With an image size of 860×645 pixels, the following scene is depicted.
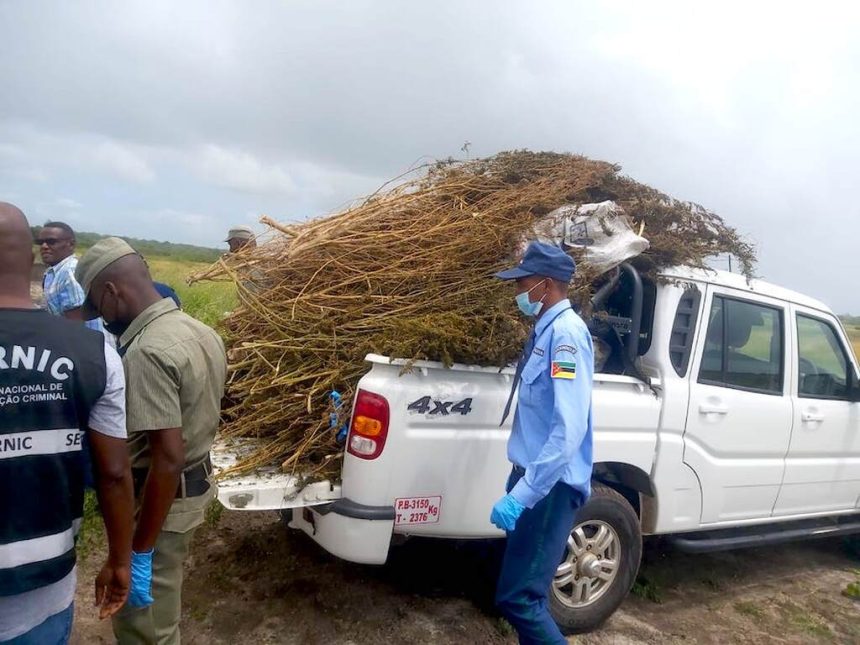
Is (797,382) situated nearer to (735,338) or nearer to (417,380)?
(735,338)

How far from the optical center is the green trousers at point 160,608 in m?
2.25

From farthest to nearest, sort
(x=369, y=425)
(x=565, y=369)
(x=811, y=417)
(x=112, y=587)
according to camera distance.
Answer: (x=811, y=417), (x=369, y=425), (x=565, y=369), (x=112, y=587)

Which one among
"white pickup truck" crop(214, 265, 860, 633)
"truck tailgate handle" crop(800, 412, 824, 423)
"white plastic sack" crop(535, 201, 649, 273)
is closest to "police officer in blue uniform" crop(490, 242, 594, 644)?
"white pickup truck" crop(214, 265, 860, 633)

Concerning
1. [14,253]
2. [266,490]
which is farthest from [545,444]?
[14,253]

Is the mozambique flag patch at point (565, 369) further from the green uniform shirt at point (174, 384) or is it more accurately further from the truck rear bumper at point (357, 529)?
the green uniform shirt at point (174, 384)

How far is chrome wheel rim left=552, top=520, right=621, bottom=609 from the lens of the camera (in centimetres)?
336

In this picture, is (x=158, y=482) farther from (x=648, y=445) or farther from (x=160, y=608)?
(x=648, y=445)

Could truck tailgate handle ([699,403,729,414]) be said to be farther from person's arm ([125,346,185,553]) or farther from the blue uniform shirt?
person's arm ([125,346,185,553])

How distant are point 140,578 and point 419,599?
6.05 ft

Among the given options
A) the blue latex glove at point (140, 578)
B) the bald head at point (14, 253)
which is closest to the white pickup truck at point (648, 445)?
the blue latex glove at point (140, 578)

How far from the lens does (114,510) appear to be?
182 centimetres

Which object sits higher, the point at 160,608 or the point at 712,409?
the point at 712,409

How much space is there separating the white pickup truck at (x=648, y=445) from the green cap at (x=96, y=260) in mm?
1020

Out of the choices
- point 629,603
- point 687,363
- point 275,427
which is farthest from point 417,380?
point 629,603
